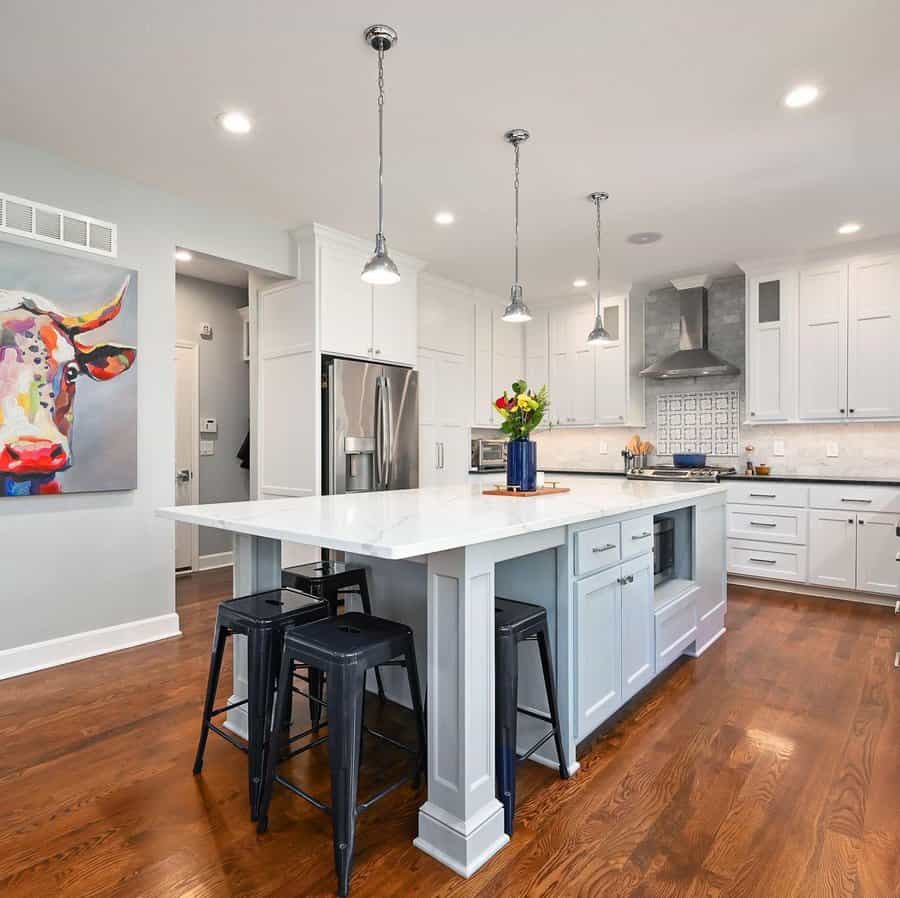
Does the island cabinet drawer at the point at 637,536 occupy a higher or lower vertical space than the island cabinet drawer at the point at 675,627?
higher

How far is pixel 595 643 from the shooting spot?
2.14 metres

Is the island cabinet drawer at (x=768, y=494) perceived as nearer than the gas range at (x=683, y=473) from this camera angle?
Yes

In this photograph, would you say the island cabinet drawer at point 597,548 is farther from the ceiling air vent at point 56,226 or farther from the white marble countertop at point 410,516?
the ceiling air vent at point 56,226

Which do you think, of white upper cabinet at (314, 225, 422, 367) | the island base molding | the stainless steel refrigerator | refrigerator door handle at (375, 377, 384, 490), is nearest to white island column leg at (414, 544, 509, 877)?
the island base molding

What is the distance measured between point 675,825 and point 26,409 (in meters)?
3.29

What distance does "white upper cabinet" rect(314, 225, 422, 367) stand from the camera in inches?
160

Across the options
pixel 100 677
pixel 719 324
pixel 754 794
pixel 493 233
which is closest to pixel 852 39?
pixel 493 233

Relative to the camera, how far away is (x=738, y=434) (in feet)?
17.5

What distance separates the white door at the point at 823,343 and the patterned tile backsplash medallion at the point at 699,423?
0.74 meters

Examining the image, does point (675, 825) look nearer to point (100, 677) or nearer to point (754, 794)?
point (754, 794)

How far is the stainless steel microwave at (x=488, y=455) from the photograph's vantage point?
601 centimetres

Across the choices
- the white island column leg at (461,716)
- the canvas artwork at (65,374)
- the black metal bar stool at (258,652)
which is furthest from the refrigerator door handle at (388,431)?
the white island column leg at (461,716)

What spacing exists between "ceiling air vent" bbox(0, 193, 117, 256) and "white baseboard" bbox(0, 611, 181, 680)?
2.07 meters

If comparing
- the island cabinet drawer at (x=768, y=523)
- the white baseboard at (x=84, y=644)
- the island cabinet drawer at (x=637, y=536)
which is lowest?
the white baseboard at (x=84, y=644)
